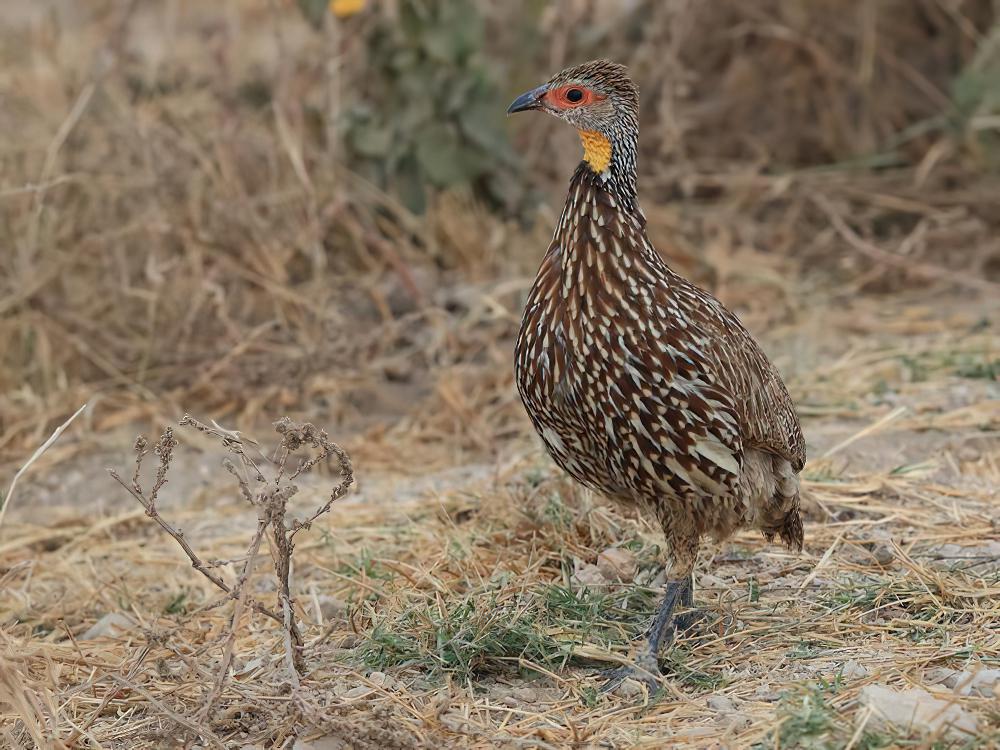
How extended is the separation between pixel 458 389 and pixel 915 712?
9.87ft

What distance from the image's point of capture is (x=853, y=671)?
3.37 metres

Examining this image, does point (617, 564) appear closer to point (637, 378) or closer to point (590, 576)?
point (590, 576)

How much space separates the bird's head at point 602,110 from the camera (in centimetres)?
376

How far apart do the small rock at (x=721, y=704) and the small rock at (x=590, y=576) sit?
2.50ft

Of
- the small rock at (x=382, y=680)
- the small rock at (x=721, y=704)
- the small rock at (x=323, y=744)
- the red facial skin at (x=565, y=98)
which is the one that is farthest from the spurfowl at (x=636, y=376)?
the small rock at (x=323, y=744)

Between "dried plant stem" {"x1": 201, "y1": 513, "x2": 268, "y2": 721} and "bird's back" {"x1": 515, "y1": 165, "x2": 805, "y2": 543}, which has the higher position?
"bird's back" {"x1": 515, "y1": 165, "x2": 805, "y2": 543}

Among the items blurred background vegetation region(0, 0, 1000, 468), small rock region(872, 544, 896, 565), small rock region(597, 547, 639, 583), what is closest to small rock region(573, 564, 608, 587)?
small rock region(597, 547, 639, 583)

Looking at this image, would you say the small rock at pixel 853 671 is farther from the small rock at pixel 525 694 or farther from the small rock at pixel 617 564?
the small rock at pixel 617 564

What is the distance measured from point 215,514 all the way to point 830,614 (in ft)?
7.83

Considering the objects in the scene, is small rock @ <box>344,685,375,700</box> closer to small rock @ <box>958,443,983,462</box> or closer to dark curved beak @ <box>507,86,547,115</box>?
dark curved beak @ <box>507,86,547,115</box>

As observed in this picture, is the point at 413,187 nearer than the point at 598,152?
No

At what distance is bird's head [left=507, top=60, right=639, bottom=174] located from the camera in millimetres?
3764

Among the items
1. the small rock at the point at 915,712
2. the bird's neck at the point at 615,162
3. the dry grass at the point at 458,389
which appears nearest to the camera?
the small rock at the point at 915,712

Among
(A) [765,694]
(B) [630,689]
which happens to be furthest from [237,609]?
(A) [765,694]
